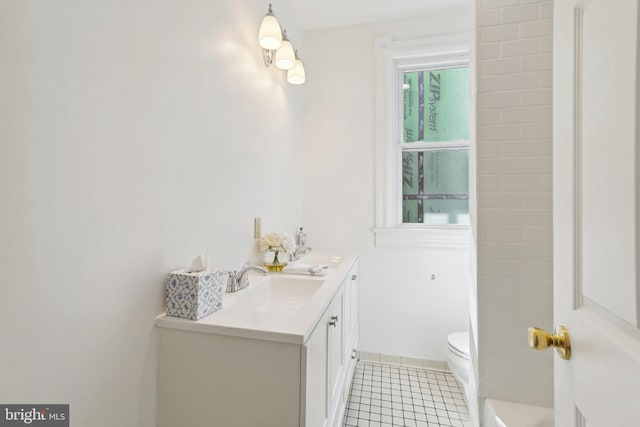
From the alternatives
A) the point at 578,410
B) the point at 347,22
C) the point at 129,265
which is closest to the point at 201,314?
the point at 129,265

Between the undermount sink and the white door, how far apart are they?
1036mm

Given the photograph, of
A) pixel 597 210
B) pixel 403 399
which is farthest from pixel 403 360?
pixel 597 210

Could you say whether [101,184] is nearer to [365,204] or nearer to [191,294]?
[191,294]

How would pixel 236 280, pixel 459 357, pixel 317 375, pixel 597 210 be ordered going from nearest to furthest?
pixel 597 210 < pixel 317 375 < pixel 236 280 < pixel 459 357

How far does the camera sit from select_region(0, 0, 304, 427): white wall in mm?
646

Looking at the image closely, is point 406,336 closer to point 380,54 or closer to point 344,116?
point 344,116

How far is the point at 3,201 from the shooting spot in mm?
615

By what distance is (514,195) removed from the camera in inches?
47.6

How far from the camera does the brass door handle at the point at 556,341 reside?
0.60 meters

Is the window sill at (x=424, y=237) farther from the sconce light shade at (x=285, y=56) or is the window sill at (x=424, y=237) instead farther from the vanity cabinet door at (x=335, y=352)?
the sconce light shade at (x=285, y=56)

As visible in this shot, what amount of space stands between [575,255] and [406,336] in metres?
2.00

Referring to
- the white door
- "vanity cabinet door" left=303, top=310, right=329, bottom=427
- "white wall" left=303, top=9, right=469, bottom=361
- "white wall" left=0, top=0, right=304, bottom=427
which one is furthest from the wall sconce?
"vanity cabinet door" left=303, top=310, right=329, bottom=427

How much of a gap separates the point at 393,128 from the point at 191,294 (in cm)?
201

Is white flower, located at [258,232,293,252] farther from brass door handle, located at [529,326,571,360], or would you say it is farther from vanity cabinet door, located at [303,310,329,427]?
brass door handle, located at [529,326,571,360]
